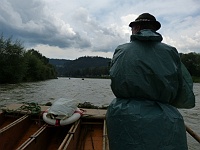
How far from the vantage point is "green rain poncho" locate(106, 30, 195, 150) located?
220cm

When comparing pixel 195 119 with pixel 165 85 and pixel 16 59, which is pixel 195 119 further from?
pixel 16 59

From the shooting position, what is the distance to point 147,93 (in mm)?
2225

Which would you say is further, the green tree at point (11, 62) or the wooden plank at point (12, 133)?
the green tree at point (11, 62)

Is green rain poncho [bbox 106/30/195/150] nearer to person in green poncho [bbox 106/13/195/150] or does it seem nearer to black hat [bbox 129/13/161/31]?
person in green poncho [bbox 106/13/195/150]

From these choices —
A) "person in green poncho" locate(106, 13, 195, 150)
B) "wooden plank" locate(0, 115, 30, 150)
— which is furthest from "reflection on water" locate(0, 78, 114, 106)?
"person in green poncho" locate(106, 13, 195, 150)

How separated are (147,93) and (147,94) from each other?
1cm

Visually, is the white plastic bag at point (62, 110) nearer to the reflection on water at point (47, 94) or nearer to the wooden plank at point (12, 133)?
the wooden plank at point (12, 133)

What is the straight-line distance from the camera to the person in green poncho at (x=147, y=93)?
2203mm

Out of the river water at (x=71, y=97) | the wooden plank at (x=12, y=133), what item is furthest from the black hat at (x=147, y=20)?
the river water at (x=71, y=97)

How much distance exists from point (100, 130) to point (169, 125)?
4750mm

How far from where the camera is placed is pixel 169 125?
221 cm

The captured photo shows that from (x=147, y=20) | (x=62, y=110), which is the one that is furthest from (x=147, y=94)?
(x=62, y=110)

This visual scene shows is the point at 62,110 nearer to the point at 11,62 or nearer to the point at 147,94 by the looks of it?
the point at 147,94

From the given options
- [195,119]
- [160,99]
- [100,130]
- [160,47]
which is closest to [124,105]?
[160,99]
